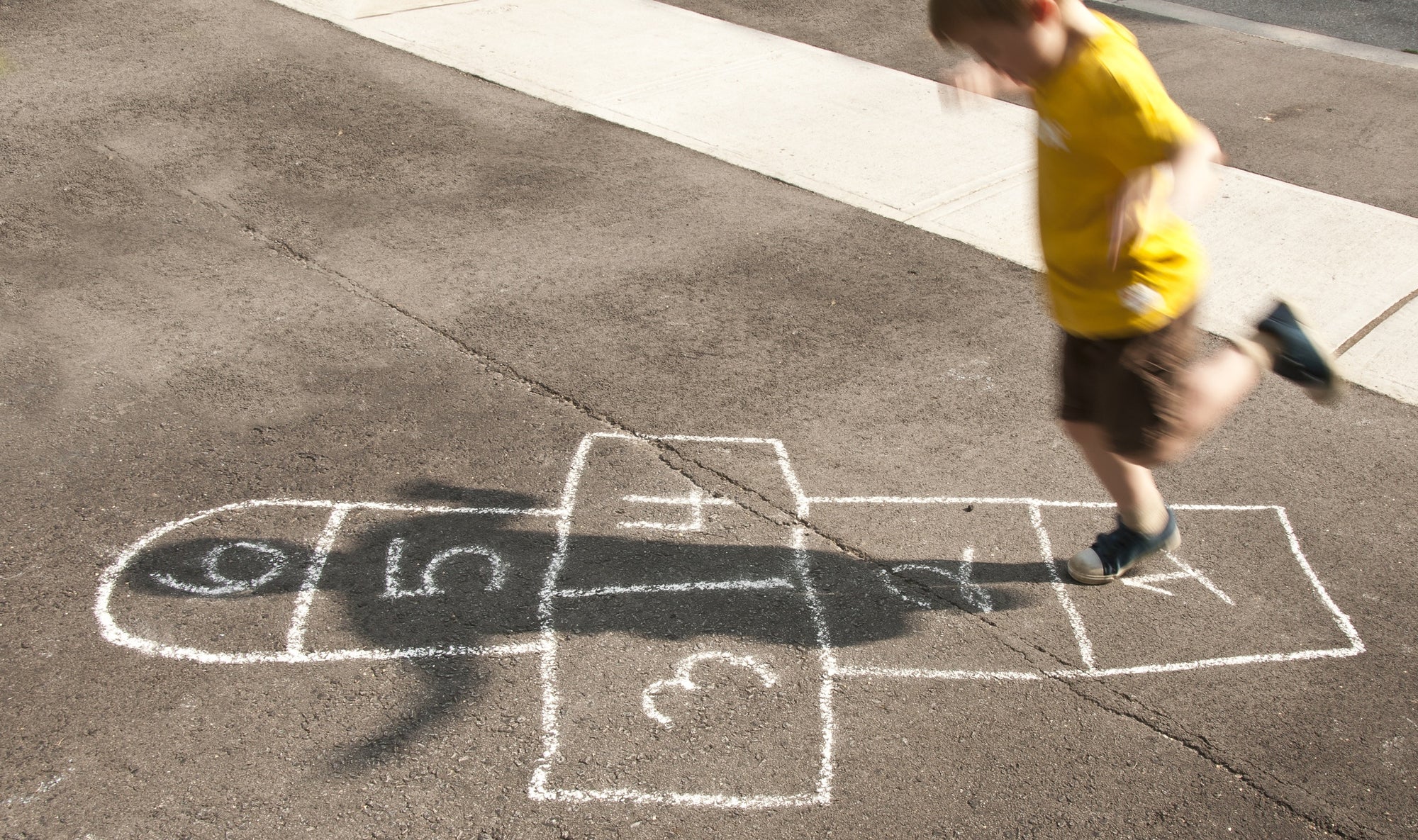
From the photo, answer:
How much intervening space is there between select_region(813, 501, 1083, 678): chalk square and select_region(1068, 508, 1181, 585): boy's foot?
102 millimetres

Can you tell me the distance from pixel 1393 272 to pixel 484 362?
14.8 feet

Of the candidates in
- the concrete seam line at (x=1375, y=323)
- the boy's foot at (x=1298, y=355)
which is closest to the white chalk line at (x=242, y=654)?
the boy's foot at (x=1298, y=355)

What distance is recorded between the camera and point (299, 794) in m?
2.88

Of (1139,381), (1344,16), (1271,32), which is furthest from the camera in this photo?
(1344,16)

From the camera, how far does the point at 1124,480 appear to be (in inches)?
134

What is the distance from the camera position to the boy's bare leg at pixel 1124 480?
3.36 metres

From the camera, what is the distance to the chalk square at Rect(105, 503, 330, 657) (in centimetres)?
337

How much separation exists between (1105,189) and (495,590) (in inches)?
83.6

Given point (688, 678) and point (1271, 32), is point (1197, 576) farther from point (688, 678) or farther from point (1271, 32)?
point (1271, 32)

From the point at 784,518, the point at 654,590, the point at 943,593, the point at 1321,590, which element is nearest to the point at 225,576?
the point at 654,590

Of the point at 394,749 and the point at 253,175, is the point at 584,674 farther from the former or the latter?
the point at 253,175

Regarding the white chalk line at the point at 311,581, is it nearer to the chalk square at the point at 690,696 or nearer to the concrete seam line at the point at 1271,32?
the chalk square at the point at 690,696

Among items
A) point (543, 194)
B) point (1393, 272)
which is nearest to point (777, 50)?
point (543, 194)

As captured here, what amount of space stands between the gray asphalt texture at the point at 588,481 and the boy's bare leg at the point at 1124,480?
11.7 inches
